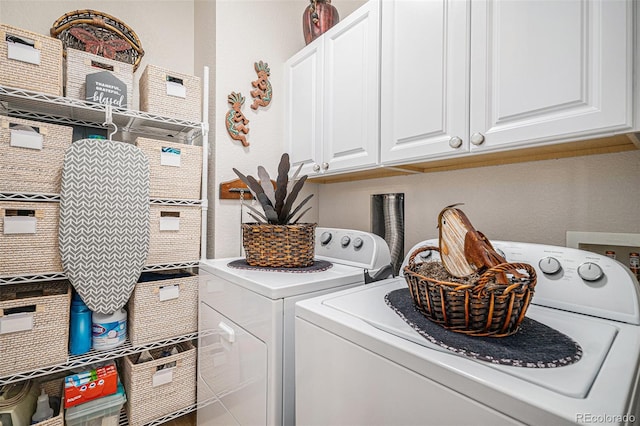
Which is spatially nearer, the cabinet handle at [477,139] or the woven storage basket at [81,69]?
the cabinet handle at [477,139]

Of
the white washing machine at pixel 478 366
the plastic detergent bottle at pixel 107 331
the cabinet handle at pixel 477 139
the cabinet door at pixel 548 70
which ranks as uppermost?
the cabinet door at pixel 548 70

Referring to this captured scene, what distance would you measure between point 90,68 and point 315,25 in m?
1.21

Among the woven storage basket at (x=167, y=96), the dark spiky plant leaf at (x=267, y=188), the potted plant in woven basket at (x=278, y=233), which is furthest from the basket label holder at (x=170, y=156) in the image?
the dark spiky plant leaf at (x=267, y=188)

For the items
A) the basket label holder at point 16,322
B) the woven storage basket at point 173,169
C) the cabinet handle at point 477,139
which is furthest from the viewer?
the woven storage basket at point 173,169

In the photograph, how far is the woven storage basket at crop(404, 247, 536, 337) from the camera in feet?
2.01

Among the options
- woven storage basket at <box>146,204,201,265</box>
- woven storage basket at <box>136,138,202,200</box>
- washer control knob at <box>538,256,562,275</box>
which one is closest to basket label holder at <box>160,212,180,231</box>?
woven storage basket at <box>146,204,201,265</box>

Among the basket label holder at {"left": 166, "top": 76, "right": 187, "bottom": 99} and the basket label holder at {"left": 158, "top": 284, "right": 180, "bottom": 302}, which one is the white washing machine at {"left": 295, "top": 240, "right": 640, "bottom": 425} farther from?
the basket label holder at {"left": 166, "top": 76, "right": 187, "bottom": 99}

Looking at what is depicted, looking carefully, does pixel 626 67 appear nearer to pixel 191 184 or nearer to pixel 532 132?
pixel 532 132

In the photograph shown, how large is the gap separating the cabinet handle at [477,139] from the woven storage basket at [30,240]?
5.55 ft

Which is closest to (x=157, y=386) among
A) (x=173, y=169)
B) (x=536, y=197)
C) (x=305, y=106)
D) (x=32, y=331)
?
(x=32, y=331)

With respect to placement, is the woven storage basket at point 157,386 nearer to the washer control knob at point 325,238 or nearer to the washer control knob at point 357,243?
the washer control knob at point 325,238

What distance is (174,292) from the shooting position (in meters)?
1.56

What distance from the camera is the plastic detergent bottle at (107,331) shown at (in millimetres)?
1415

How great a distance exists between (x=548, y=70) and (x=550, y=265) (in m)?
0.58
